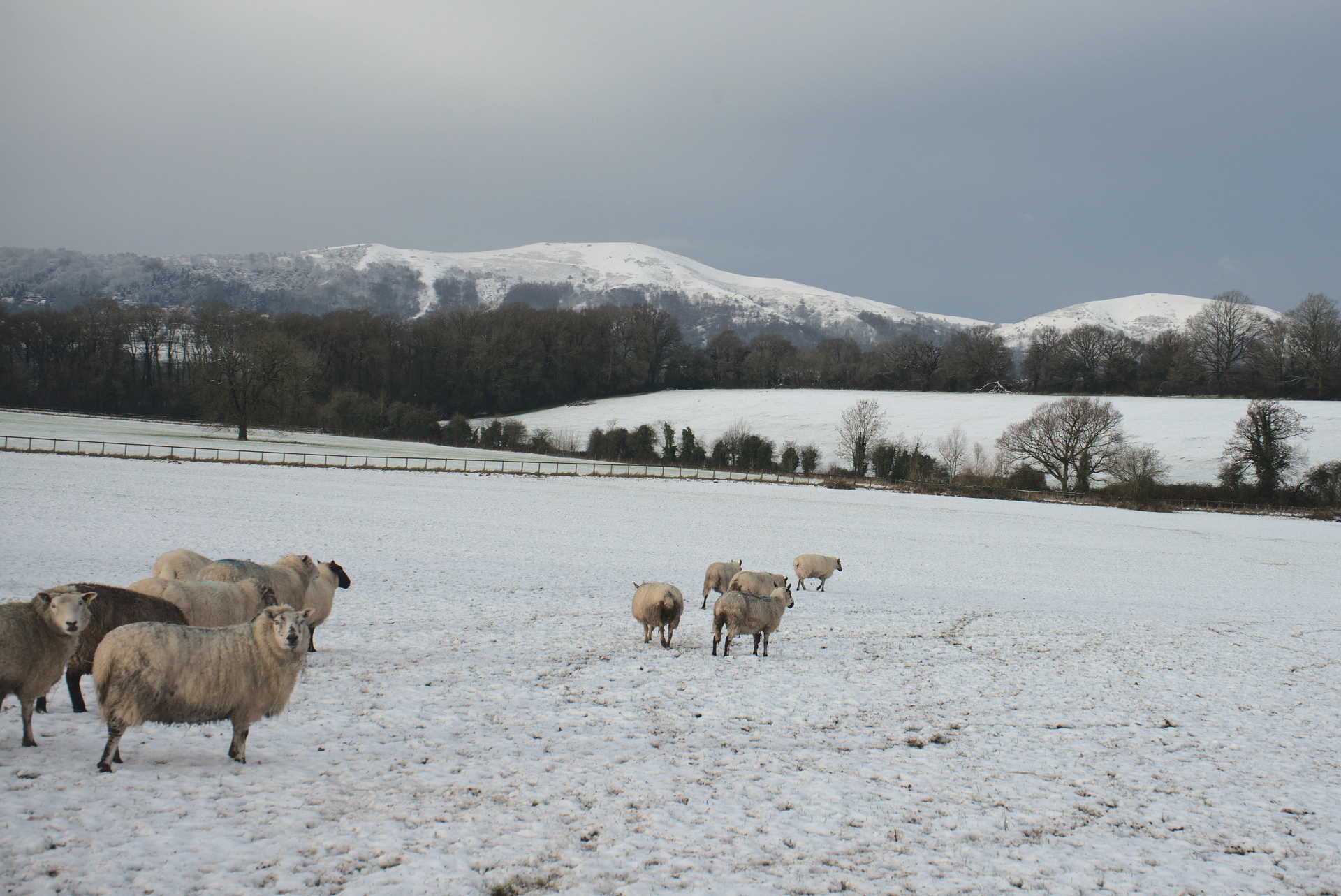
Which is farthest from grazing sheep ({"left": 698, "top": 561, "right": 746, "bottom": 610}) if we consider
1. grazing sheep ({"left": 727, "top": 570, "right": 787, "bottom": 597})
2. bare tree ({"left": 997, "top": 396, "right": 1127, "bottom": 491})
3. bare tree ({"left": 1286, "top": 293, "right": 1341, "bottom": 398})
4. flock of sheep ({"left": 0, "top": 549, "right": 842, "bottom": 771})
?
bare tree ({"left": 1286, "top": 293, "right": 1341, "bottom": 398})

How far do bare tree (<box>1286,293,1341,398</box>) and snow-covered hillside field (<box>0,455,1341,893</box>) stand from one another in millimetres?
84817

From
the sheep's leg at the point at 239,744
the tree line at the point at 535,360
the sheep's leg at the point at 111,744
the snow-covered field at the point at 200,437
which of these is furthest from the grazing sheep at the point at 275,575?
the tree line at the point at 535,360

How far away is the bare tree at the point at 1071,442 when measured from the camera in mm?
67562

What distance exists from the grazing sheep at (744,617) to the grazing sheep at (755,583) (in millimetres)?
928

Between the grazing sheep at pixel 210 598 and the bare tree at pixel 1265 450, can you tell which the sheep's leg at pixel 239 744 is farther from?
the bare tree at pixel 1265 450

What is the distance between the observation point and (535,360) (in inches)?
4537

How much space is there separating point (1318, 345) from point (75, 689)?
112487 millimetres

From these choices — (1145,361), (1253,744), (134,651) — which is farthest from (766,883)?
(1145,361)

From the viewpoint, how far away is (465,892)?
514 centimetres

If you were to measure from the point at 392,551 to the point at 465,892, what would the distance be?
19.4m

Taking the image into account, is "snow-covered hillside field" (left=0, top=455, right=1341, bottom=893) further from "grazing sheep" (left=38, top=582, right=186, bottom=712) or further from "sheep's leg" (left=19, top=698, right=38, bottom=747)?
"grazing sheep" (left=38, top=582, right=186, bottom=712)

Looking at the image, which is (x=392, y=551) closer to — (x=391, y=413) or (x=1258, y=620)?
(x=1258, y=620)

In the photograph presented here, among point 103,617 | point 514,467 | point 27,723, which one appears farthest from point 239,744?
point 514,467

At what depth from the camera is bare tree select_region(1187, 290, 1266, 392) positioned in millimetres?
95438
